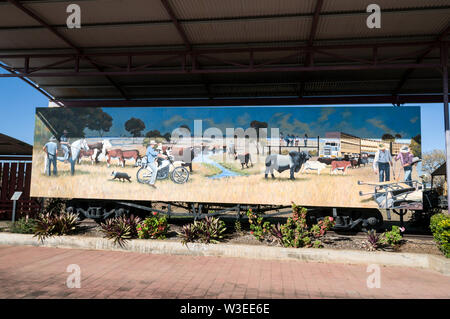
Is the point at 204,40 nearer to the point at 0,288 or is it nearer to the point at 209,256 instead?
the point at 209,256

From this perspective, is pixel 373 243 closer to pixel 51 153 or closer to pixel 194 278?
pixel 194 278

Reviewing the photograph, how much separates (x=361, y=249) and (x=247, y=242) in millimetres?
3023

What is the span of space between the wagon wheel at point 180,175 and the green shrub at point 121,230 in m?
1.78

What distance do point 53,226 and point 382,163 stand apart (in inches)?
392

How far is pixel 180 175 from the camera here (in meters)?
9.55

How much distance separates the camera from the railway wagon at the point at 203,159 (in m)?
8.90

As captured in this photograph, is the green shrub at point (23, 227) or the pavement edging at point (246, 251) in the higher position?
the green shrub at point (23, 227)

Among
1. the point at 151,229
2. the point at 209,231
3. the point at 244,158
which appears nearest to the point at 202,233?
the point at 209,231

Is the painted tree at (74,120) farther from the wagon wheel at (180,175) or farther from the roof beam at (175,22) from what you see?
the roof beam at (175,22)

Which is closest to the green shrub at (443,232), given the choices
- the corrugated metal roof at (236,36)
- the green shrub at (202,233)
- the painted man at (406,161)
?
the painted man at (406,161)

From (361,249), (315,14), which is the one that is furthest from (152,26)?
(361,249)

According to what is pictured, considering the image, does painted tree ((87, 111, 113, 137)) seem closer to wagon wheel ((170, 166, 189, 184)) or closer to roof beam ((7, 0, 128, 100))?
roof beam ((7, 0, 128, 100))

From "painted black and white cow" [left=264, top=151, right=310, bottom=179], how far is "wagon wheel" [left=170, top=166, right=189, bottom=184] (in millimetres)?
2574

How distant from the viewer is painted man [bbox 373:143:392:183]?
28.5 feet
